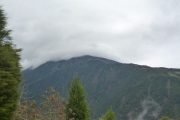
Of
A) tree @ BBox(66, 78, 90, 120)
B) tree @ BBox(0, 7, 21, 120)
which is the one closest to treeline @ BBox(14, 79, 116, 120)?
tree @ BBox(66, 78, 90, 120)

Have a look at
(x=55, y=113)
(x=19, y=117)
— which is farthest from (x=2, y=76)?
(x=55, y=113)

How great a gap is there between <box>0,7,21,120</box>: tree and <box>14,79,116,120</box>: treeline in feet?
24.0

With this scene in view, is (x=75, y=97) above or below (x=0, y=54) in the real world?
below

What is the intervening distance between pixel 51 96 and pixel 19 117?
6.23 m

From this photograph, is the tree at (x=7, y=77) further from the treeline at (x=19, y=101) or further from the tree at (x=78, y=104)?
the tree at (x=78, y=104)

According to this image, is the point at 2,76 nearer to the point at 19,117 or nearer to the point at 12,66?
the point at 12,66

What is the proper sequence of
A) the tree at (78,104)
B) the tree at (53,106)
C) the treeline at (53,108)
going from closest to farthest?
the treeline at (53,108), the tree at (53,106), the tree at (78,104)

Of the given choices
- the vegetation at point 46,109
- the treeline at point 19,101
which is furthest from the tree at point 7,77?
the vegetation at point 46,109

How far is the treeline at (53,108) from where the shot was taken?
44844 mm

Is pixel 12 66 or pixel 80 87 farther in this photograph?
pixel 80 87

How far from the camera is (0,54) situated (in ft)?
97.3

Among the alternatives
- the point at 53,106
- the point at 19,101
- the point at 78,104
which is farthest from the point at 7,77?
the point at 78,104

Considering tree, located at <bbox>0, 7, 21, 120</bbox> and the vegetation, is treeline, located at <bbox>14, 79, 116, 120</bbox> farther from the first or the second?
tree, located at <bbox>0, 7, 21, 120</bbox>

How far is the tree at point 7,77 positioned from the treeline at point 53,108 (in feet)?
24.0
